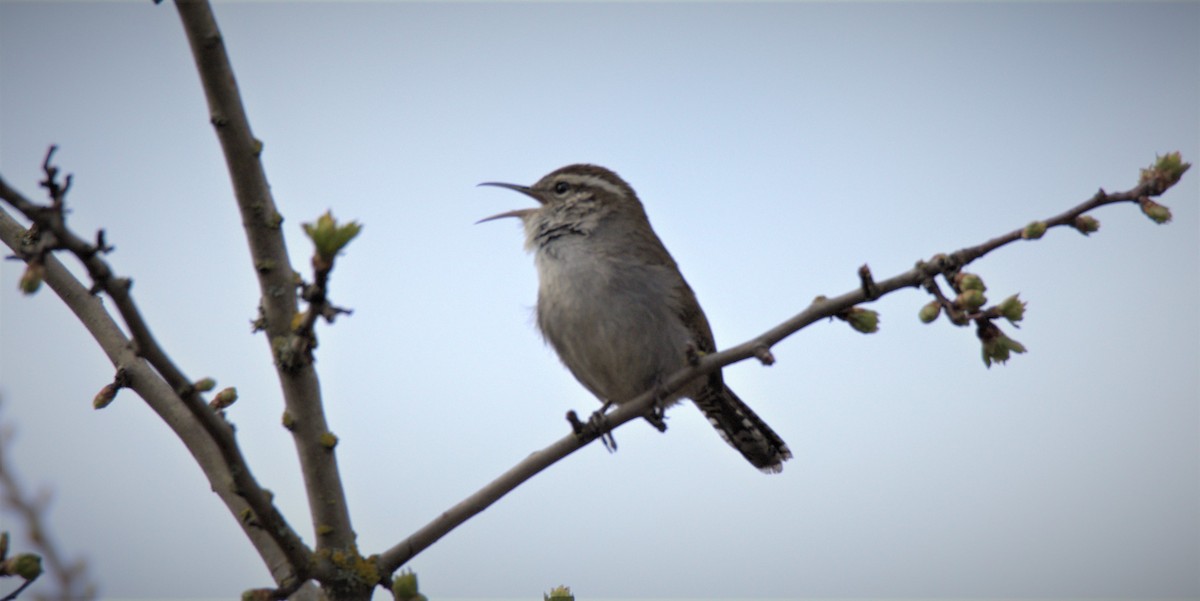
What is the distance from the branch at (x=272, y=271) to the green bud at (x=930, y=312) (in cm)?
191

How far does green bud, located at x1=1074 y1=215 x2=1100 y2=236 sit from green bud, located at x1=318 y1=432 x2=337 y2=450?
244cm

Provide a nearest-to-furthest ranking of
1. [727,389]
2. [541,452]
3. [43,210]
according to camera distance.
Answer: [43,210] < [541,452] < [727,389]

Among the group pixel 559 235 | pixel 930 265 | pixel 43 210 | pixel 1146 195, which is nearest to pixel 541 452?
pixel 930 265

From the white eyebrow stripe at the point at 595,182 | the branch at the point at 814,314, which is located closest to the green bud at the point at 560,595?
the branch at the point at 814,314

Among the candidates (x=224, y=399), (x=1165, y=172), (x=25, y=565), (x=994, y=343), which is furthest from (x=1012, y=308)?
(x=25, y=565)

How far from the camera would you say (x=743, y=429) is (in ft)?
20.3

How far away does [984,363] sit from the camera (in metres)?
3.45

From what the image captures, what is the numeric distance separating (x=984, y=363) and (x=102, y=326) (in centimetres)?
295


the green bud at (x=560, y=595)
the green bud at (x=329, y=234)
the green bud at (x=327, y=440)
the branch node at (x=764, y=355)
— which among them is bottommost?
the green bud at (x=560, y=595)

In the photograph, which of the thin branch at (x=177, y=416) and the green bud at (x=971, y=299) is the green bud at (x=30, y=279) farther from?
the green bud at (x=971, y=299)

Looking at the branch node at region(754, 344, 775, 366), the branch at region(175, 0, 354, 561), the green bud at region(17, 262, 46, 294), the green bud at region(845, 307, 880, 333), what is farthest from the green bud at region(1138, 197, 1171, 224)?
the green bud at region(17, 262, 46, 294)

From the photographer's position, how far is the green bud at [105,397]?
11.2ft

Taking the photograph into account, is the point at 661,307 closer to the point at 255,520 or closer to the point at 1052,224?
the point at 1052,224

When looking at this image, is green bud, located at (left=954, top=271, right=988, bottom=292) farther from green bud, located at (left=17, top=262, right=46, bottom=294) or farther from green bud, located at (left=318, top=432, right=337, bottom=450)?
green bud, located at (left=17, top=262, right=46, bottom=294)
